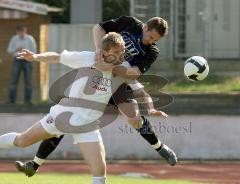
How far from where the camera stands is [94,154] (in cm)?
879

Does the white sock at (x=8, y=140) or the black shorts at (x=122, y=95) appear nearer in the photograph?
the white sock at (x=8, y=140)

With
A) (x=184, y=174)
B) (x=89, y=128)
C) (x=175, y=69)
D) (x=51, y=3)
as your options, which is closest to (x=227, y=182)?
(x=184, y=174)

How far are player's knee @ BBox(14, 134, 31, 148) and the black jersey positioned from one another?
1.62 metres

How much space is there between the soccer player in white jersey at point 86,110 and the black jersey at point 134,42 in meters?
0.85

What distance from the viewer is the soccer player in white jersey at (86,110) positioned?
348 inches

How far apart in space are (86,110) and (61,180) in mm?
3780

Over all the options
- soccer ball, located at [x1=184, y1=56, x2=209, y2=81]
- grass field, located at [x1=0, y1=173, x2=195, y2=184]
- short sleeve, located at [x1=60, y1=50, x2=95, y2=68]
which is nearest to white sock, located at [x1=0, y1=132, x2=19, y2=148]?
short sleeve, located at [x1=60, y1=50, x2=95, y2=68]

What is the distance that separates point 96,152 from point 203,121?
23.5 feet

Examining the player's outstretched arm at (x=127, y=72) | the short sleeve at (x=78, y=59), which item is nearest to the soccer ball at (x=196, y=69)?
the player's outstretched arm at (x=127, y=72)

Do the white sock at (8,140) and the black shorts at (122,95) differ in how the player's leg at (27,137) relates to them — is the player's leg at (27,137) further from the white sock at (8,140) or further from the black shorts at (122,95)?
the black shorts at (122,95)

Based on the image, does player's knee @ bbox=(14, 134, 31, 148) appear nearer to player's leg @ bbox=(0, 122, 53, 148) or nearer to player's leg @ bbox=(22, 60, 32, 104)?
player's leg @ bbox=(0, 122, 53, 148)

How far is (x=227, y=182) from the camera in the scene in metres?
13.1

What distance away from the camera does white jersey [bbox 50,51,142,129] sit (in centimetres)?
902

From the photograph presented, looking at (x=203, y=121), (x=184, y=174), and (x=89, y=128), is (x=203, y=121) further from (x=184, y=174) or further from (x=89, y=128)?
(x=89, y=128)
